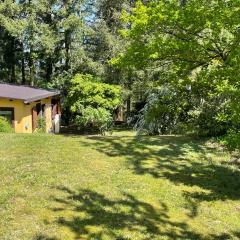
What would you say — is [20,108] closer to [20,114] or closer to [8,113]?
[20,114]

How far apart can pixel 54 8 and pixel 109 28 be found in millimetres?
4830

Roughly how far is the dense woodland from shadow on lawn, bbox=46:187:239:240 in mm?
2492

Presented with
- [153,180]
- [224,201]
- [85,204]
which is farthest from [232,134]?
[85,204]

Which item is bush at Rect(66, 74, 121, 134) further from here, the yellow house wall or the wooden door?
the yellow house wall

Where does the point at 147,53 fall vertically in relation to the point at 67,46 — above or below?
below

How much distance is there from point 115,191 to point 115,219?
4.70 ft

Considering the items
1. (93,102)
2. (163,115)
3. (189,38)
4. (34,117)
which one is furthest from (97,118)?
(189,38)

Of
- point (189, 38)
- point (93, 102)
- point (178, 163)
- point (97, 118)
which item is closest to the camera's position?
point (178, 163)

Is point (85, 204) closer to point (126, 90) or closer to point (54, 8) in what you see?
point (126, 90)

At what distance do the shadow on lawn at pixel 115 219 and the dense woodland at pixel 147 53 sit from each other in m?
2.49

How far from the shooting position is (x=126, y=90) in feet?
111

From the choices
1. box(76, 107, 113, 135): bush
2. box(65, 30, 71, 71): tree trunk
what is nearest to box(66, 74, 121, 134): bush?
box(76, 107, 113, 135): bush

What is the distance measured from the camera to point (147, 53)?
13891 mm

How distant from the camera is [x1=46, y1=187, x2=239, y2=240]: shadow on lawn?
299 inches
